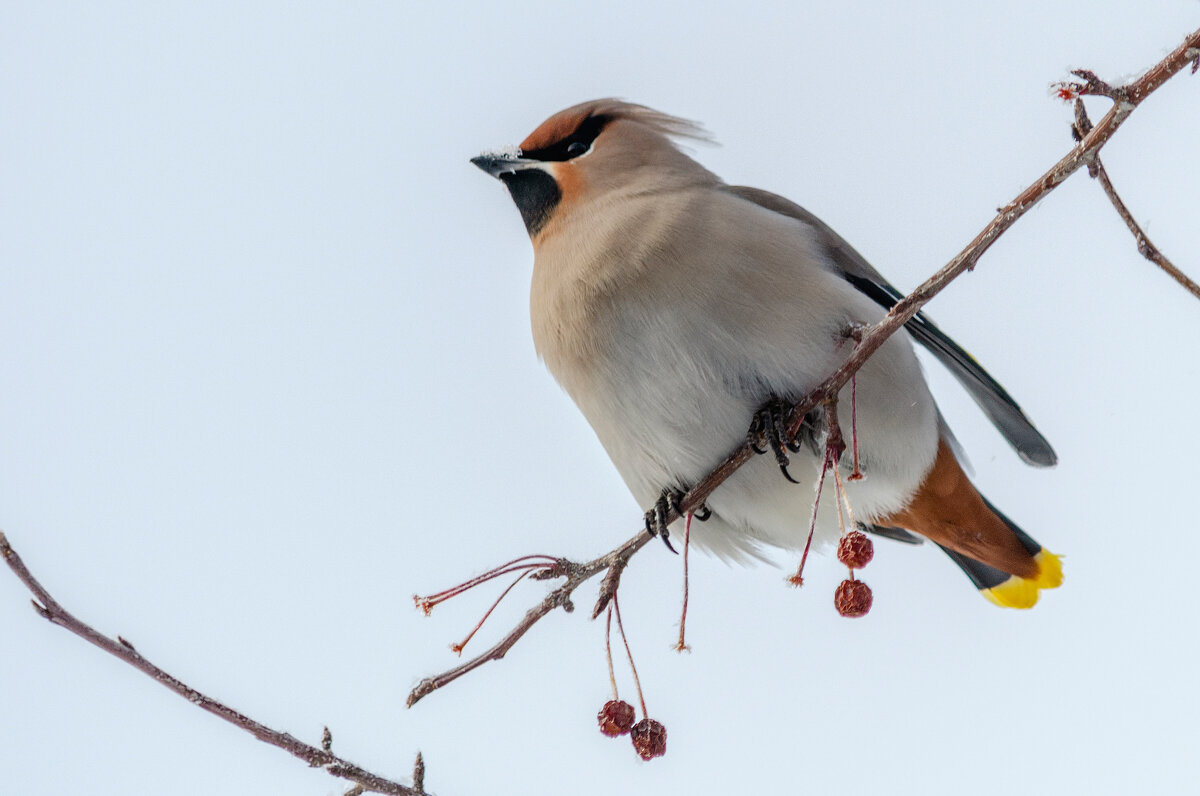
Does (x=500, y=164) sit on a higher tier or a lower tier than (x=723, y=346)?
higher

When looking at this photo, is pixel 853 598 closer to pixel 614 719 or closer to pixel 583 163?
pixel 614 719

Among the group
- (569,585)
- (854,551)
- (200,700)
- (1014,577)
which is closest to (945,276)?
(854,551)

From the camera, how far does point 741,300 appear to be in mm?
3234

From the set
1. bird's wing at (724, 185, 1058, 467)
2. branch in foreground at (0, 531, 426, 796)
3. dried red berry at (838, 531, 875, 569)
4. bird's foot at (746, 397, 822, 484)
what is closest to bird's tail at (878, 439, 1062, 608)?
bird's wing at (724, 185, 1058, 467)

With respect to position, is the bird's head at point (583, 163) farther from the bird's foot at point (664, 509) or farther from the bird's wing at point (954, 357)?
the bird's foot at point (664, 509)

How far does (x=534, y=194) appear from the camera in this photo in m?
3.93

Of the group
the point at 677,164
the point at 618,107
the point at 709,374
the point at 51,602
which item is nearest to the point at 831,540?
the point at 709,374

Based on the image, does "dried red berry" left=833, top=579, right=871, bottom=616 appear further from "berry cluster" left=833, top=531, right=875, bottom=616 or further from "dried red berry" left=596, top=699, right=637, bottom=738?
"dried red berry" left=596, top=699, right=637, bottom=738

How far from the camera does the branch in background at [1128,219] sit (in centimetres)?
203

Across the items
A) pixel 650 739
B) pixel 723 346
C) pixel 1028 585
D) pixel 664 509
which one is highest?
pixel 723 346

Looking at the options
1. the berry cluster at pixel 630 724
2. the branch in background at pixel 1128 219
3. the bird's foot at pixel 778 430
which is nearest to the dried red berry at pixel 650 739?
the berry cluster at pixel 630 724

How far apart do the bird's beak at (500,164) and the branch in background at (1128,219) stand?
82.2 inches

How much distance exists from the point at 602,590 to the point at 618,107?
1952mm

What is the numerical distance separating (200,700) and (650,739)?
963 millimetres
